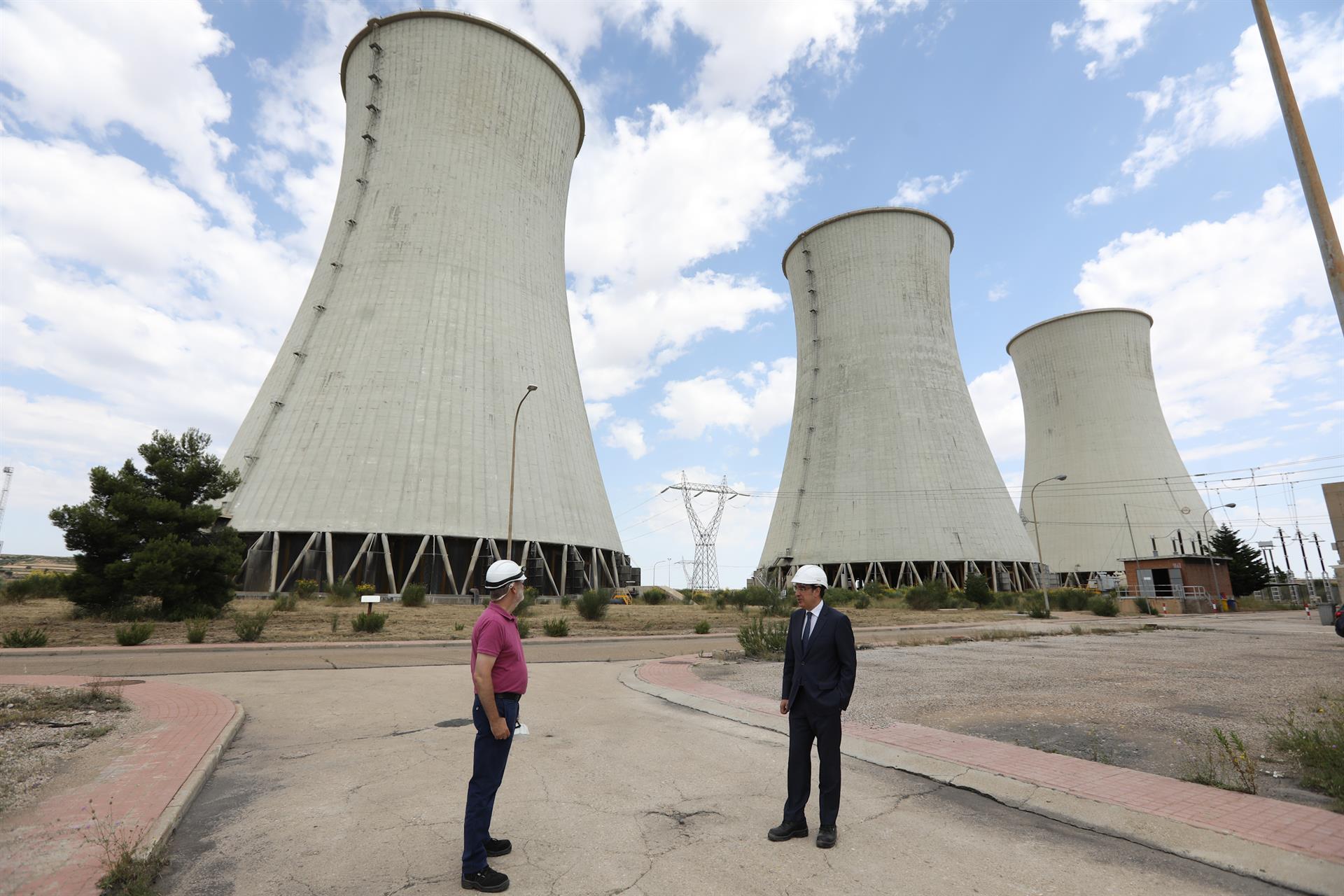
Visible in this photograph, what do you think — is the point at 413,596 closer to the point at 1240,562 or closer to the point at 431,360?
the point at 431,360

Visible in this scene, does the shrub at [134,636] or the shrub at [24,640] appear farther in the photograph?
the shrub at [134,636]

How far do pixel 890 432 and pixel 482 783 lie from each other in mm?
31463

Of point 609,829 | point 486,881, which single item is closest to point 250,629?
point 609,829

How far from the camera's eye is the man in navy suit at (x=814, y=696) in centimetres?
324

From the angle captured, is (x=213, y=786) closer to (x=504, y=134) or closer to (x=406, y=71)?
(x=504, y=134)

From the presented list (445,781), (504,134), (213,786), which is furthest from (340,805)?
(504,134)

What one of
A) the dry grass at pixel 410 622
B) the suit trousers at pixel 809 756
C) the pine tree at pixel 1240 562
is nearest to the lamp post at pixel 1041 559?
the dry grass at pixel 410 622

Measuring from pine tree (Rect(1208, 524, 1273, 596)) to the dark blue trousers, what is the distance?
51.6 metres

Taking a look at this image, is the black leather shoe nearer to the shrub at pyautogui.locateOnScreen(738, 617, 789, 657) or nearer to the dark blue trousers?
Answer: the dark blue trousers

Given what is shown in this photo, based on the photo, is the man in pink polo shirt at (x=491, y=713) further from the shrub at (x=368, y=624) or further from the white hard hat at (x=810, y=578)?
the shrub at (x=368, y=624)

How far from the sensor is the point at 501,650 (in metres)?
2.97

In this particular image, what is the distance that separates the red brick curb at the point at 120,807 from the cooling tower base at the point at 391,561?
16314 millimetres

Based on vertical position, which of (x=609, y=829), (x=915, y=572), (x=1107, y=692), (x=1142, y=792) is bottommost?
(x=609, y=829)

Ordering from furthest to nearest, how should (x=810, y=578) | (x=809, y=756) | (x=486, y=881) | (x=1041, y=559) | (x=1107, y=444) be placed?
1. (x=1107, y=444)
2. (x=1041, y=559)
3. (x=810, y=578)
4. (x=809, y=756)
5. (x=486, y=881)
